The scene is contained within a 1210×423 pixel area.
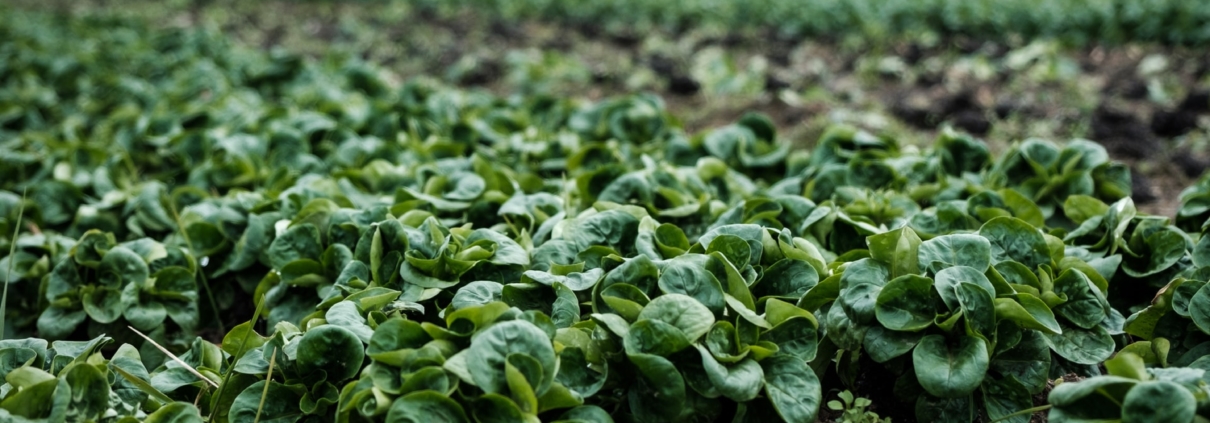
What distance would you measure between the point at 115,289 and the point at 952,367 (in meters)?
2.71

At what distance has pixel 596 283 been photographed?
2.41 metres

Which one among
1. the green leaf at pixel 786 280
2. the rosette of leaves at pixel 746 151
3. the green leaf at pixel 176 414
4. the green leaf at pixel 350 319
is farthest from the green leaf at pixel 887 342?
the rosette of leaves at pixel 746 151

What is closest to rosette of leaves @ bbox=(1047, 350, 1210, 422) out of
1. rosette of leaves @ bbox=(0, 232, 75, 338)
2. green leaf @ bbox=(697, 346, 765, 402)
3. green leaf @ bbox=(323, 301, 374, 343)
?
green leaf @ bbox=(697, 346, 765, 402)

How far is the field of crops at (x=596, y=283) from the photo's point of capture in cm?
213

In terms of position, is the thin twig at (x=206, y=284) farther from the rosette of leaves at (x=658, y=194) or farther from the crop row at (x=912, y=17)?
the crop row at (x=912, y=17)

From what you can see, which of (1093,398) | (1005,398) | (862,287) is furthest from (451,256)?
(1093,398)

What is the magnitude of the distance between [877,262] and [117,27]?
9651 mm

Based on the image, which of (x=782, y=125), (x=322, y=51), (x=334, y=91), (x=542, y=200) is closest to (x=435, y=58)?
(x=322, y=51)

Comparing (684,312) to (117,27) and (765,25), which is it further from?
(117,27)

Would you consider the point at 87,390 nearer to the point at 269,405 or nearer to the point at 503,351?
the point at 269,405

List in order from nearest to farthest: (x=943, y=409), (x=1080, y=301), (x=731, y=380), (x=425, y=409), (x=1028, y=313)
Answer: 1. (x=425, y=409)
2. (x=731, y=380)
3. (x=1028, y=313)
4. (x=943, y=409)
5. (x=1080, y=301)

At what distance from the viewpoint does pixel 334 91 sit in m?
5.70

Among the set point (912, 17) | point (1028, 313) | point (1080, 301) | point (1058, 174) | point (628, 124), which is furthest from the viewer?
A: point (912, 17)

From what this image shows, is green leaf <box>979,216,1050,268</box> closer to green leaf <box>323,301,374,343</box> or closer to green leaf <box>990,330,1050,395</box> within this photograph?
green leaf <box>990,330,1050,395</box>
